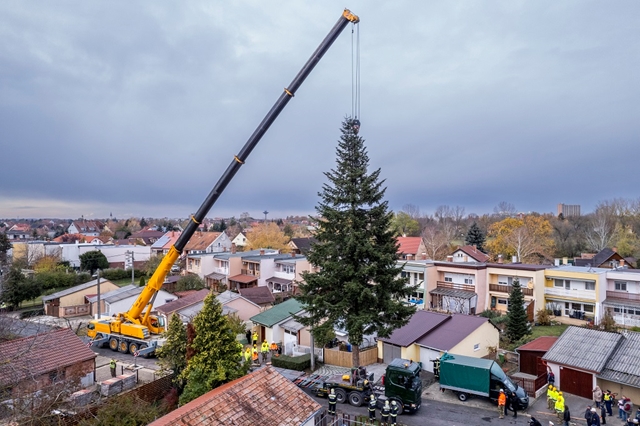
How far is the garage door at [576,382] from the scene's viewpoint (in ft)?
64.3

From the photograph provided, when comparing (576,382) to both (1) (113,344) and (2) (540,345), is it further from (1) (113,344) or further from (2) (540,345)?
(1) (113,344)

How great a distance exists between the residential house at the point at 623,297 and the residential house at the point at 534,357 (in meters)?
16.6

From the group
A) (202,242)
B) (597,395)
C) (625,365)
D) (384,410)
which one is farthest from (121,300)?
(202,242)

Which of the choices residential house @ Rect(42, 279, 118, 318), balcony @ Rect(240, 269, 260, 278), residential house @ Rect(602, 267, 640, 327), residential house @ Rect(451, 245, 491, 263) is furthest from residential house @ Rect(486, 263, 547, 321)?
residential house @ Rect(42, 279, 118, 318)

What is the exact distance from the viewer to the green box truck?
18484 mm

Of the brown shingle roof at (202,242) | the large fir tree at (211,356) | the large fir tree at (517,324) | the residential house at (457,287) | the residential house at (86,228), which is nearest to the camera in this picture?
the large fir tree at (211,356)

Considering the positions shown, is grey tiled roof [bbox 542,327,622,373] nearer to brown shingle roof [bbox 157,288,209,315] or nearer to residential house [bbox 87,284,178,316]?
brown shingle roof [bbox 157,288,209,315]

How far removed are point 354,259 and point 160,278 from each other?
13902 millimetres

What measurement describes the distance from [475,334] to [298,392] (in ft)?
48.0

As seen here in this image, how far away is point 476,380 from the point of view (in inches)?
743

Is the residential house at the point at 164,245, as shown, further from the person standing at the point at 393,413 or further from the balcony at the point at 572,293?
the person standing at the point at 393,413

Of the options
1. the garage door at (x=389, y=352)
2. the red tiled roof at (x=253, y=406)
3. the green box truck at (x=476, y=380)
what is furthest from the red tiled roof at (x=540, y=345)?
the red tiled roof at (x=253, y=406)

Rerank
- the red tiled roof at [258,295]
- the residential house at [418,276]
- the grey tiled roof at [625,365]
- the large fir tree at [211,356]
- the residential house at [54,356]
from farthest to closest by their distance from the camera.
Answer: the residential house at [418,276], the red tiled roof at [258,295], the residential house at [54,356], the grey tiled roof at [625,365], the large fir tree at [211,356]

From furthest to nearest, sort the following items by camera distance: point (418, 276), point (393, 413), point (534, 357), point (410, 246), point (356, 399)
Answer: point (410, 246)
point (418, 276)
point (534, 357)
point (356, 399)
point (393, 413)
